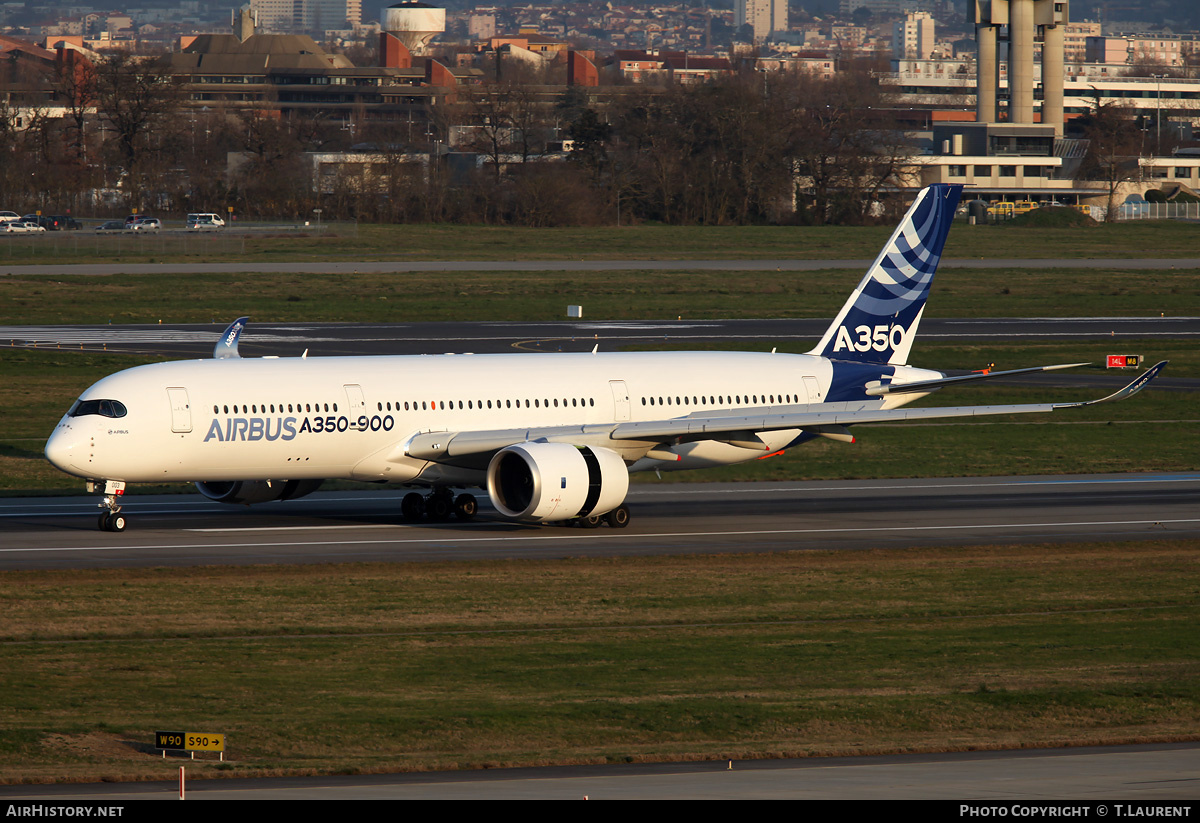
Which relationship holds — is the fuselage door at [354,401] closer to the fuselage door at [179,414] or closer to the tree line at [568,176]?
the fuselage door at [179,414]

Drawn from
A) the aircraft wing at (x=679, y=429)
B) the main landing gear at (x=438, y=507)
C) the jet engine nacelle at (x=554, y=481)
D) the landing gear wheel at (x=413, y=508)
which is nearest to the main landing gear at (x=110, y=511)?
the aircraft wing at (x=679, y=429)

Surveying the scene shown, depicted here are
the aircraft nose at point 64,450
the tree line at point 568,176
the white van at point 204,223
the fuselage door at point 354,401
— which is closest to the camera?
the aircraft nose at point 64,450

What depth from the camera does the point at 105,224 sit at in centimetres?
16062

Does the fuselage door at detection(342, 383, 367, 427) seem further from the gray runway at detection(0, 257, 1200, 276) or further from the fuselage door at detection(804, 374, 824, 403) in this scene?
the gray runway at detection(0, 257, 1200, 276)

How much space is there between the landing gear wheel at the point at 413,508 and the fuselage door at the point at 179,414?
23.2ft

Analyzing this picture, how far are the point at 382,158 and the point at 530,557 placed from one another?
154 metres

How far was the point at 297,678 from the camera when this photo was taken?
90.2 ft

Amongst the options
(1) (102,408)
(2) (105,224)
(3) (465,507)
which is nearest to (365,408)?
(3) (465,507)

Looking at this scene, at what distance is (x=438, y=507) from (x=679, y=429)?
707 centimetres

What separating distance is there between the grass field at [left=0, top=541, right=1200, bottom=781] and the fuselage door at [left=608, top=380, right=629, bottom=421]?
7247 millimetres

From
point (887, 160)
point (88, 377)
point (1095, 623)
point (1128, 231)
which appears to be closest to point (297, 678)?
point (1095, 623)

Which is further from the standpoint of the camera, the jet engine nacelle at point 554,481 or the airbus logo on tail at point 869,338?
the airbus logo on tail at point 869,338

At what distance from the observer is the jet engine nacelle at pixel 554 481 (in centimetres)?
4044
